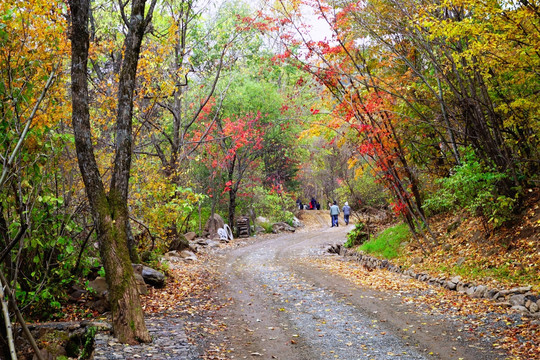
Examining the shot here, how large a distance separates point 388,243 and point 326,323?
762 centimetres

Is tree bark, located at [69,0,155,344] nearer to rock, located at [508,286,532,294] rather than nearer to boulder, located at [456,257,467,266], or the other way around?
rock, located at [508,286,532,294]

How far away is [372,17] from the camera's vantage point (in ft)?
37.6

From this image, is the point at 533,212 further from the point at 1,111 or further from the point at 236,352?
the point at 1,111

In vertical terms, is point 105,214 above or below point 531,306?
above

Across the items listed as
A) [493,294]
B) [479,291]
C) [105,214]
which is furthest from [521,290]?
[105,214]

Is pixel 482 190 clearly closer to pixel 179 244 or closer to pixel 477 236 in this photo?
pixel 477 236

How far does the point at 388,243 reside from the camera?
14.0 metres

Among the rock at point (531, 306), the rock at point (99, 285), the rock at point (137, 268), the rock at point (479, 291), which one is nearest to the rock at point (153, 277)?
the rock at point (137, 268)

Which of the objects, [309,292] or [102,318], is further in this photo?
[309,292]

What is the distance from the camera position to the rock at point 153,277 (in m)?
9.60

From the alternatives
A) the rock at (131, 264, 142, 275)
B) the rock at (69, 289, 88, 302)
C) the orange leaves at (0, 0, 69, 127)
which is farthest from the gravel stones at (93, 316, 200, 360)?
the orange leaves at (0, 0, 69, 127)

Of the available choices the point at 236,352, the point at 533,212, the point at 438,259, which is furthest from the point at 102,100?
the point at 533,212

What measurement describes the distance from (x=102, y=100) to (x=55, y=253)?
4.74 metres

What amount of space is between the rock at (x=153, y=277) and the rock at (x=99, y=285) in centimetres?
107
